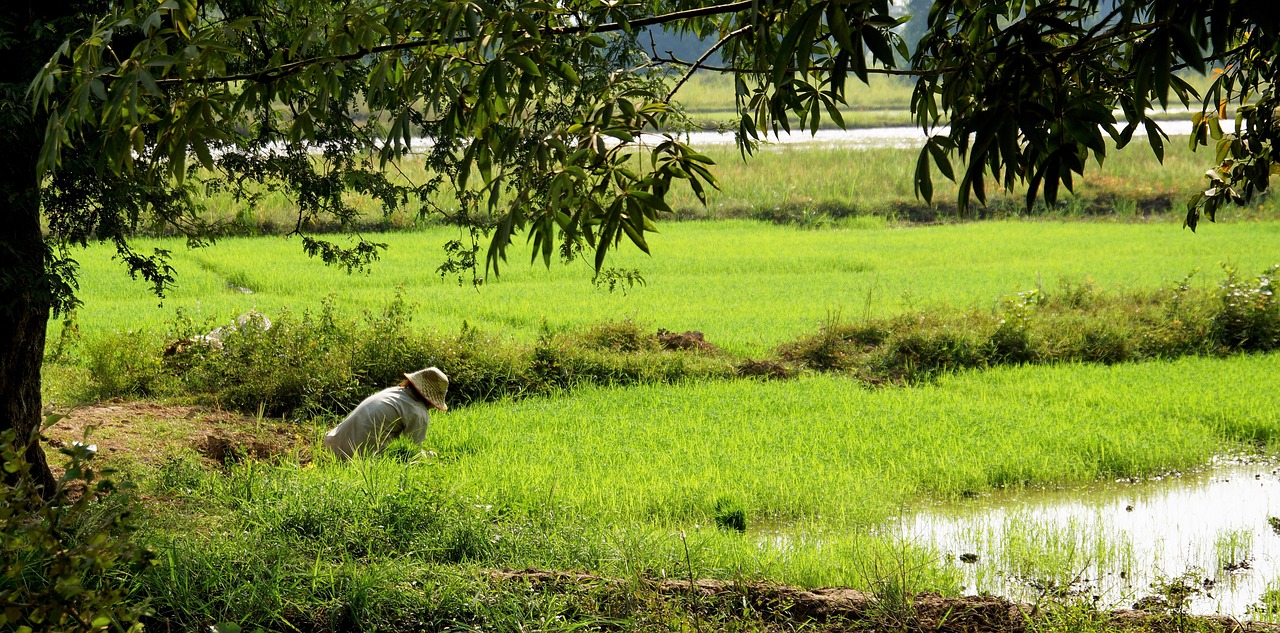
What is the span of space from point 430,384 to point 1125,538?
430 cm

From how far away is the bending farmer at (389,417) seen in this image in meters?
6.55

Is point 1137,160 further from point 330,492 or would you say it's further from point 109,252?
point 330,492

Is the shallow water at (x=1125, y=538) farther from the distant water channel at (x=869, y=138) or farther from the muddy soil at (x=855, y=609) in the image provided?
the distant water channel at (x=869, y=138)

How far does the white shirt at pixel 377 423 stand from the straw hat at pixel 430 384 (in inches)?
2.7

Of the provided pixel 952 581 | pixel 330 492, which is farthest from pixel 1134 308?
pixel 330 492

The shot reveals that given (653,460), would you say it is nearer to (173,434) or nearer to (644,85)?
(173,434)

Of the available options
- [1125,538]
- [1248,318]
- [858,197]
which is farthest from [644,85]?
[858,197]

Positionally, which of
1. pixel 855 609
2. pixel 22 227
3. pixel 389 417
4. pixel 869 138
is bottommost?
pixel 855 609

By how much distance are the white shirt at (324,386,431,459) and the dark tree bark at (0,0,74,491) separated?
1.77 meters

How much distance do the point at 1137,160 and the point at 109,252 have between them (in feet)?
92.6

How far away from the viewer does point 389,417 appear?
262 inches

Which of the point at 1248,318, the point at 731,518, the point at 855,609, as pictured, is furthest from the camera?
the point at 1248,318

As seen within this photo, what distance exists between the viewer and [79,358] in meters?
9.62

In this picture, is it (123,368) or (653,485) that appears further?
(123,368)
